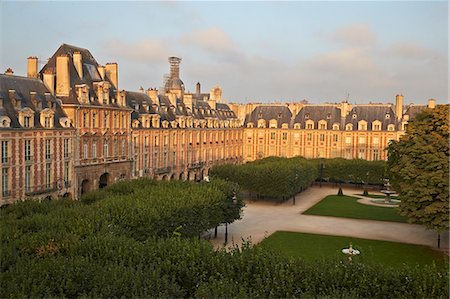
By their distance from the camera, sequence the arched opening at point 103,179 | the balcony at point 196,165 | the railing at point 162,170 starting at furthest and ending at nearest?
1. the balcony at point 196,165
2. the railing at point 162,170
3. the arched opening at point 103,179

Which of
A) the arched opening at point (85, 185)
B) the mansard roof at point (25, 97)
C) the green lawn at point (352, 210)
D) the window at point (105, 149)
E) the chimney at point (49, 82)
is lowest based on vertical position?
the green lawn at point (352, 210)

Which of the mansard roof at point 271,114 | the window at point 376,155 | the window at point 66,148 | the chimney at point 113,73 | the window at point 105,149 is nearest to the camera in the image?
the window at point 66,148

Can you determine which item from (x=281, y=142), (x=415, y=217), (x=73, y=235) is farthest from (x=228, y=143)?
(x=73, y=235)

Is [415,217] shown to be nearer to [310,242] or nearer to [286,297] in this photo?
[310,242]

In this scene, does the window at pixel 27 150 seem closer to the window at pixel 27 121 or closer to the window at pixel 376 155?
the window at pixel 27 121

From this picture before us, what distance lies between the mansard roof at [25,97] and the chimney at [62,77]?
120cm

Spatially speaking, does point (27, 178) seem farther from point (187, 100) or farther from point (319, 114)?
point (319, 114)

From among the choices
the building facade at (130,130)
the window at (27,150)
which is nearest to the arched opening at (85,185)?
the building facade at (130,130)

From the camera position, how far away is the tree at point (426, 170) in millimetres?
29734

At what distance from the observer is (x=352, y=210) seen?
48.9m

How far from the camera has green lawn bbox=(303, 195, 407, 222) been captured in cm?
4528

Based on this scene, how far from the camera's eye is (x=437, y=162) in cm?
3039

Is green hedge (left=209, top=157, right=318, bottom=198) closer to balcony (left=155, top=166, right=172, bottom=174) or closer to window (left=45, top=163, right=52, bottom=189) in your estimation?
balcony (left=155, top=166, right=172, bottom=174)

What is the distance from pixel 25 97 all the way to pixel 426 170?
33445 millimetres
